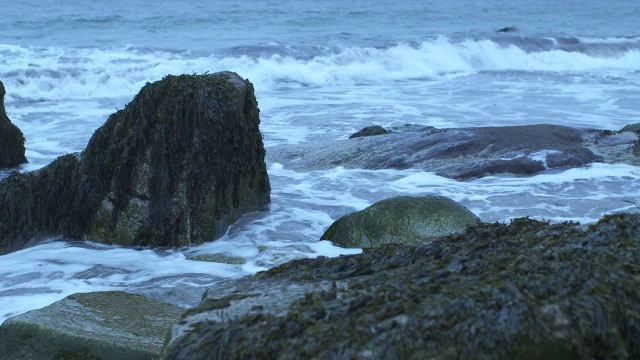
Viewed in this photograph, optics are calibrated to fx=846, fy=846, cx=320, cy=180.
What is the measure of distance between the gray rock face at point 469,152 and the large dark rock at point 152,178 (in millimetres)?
2356

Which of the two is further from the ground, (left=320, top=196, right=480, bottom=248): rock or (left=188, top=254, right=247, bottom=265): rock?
(left=320, top=196, right=480, bottom=248): rock

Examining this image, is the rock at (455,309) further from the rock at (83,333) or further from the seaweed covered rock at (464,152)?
the seaweed covered rock at (464,152)

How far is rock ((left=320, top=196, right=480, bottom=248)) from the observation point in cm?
546

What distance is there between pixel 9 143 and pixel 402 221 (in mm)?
4918

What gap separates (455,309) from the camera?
227cm

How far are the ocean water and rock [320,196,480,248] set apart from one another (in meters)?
0.21

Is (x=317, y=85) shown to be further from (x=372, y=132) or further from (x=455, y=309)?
(x=455, y=309)

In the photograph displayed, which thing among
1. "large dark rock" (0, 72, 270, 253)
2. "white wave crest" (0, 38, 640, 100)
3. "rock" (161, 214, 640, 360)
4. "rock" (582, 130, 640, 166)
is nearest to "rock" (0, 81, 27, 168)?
"large dark rock" (0, 72, 270, 253)

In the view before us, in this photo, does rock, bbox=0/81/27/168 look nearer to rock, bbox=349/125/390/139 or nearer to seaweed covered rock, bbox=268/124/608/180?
seaweed covered rock, bbox=268/124/608/180

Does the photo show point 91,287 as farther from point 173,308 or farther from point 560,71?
point 560,71

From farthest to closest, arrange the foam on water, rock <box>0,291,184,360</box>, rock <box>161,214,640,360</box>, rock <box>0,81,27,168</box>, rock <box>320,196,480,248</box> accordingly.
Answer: rock <box>0,81,27,168</box> < rock <box>320,196,480,248</box> < the foam on water < rock <box>0,291,184,360</box> < rock <box>161,214,640,360</box>

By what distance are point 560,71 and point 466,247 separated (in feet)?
62.0

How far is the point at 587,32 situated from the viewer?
2925cm

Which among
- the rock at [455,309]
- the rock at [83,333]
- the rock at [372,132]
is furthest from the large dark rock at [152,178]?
the rock at [372,132]
